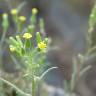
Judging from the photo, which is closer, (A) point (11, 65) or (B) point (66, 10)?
(A) point (11, 65)

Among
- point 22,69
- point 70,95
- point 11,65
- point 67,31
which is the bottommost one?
point 70,95

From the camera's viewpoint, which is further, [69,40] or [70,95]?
[69,40]

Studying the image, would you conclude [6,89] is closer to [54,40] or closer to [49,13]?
[54,40]

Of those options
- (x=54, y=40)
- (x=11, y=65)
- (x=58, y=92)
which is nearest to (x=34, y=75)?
(x=58, y=92)

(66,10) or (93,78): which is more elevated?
(66,10)

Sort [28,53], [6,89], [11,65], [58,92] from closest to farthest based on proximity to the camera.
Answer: [28,53] < [6,89] < [58,92] < [11,65]

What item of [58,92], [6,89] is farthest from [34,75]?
[58,92]

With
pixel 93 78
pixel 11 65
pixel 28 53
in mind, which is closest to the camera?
pixel 28 53

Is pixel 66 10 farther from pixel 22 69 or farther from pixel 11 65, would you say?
pixel 22 69

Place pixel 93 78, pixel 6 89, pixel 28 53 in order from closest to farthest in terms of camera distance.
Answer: pixel 28 53, pixel 6 89, pixel 93 78
